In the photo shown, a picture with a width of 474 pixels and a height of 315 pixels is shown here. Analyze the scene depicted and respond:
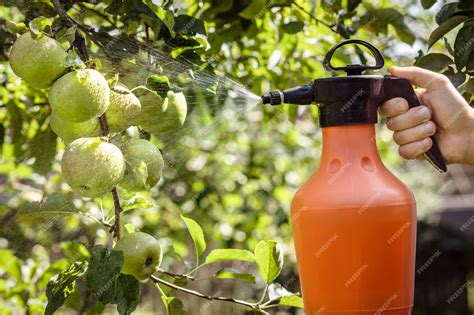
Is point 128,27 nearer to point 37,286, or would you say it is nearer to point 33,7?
point 33,7

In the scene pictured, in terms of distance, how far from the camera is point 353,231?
44.4 inches

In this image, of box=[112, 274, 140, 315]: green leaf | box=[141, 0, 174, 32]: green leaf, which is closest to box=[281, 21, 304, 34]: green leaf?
box=[141, 0, 174, 32]: green leaf

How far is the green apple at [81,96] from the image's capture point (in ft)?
3.68

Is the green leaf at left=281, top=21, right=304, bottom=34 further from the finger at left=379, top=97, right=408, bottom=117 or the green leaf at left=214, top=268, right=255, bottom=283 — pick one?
the finger at left=379, top=97, right=408, bottom=117

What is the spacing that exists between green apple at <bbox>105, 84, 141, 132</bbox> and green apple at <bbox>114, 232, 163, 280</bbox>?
0.53ft

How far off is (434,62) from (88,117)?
0.79 metres

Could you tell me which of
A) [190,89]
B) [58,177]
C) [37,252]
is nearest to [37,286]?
[58,177]

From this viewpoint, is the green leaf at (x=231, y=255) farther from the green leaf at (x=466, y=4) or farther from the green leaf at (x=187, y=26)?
the green leaf at (x=466, y=4)

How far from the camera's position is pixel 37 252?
9.04 feet

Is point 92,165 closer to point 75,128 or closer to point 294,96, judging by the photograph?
point 75,128

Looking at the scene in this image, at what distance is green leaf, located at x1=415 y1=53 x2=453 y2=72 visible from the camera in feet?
5.44

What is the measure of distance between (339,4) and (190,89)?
0.50 metres

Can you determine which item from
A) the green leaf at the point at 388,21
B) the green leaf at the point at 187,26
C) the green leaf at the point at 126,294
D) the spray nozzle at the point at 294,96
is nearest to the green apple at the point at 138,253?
the green leaf at the point at 126,294

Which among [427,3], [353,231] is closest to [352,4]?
[427,3]
